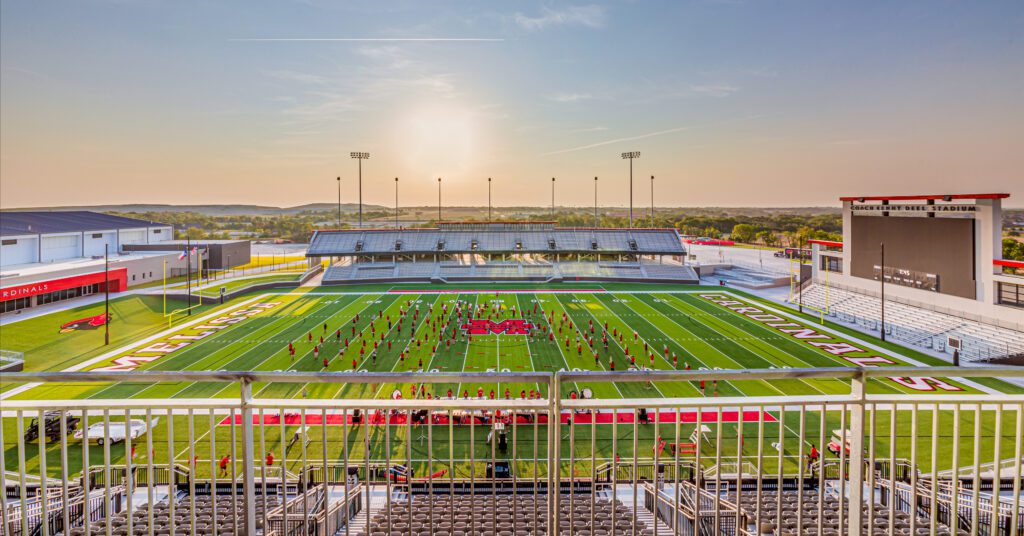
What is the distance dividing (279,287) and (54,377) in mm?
48544

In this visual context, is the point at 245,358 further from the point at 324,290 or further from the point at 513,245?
the point at 513,245

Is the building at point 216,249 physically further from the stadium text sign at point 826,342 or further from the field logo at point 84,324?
the stadium text sign at point 826,342

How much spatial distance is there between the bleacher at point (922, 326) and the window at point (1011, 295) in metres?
1.47

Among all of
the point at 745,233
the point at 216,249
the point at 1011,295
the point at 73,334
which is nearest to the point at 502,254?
the point at 216,249

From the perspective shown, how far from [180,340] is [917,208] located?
146 ft

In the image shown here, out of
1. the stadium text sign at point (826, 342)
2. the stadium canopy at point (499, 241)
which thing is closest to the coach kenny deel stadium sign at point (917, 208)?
the stadium text sign at point (826, 342)

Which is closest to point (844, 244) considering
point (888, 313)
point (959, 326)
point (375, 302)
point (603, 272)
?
point (888, 313)

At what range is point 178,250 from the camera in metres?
54.9

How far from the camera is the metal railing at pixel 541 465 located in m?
3.38

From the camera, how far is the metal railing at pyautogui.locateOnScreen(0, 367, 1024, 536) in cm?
338

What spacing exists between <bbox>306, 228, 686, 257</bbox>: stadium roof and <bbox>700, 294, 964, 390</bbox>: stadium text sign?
20544 mm

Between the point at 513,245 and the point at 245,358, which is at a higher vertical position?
the point at 513,245

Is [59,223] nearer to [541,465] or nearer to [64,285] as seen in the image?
[64,285]

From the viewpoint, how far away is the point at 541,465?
1597 cm
